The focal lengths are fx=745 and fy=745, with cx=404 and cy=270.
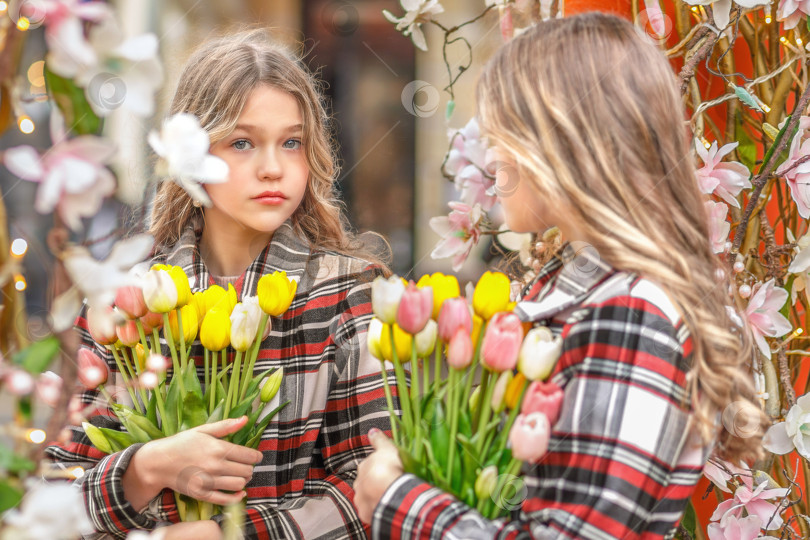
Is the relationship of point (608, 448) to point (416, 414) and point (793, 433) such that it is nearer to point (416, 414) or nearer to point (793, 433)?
point (416, 414)

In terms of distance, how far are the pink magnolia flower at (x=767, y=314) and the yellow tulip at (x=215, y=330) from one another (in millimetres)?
646

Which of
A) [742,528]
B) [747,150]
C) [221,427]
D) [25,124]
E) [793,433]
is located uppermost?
[25,124]

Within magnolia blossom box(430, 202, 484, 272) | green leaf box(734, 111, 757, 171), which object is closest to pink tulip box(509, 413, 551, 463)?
magnolia blossom box(430, 202, 484, 272)

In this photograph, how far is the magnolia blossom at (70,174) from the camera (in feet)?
1.26

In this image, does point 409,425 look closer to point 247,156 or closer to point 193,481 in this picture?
point 193,481

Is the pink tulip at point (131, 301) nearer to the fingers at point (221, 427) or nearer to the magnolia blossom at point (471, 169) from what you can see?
the fingers at point (221, 427)

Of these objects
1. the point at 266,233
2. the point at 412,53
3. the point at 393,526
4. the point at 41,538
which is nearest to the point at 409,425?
the point at 393,526

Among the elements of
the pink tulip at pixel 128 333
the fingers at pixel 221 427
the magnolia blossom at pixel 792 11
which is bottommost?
the fingers at pixel 221 427

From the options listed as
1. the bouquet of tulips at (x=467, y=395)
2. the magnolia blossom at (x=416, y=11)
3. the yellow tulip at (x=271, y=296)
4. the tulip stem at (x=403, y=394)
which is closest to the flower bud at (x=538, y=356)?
the bouquet of tulips at (x=467, y=395)

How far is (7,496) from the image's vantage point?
15.2 inches

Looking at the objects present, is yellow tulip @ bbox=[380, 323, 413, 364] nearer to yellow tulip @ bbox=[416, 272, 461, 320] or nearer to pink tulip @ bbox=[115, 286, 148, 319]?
yellow tulip @ bbox=[416, 272, 461, 320]

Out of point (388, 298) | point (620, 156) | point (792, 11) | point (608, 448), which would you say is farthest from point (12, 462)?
point (792, 11)

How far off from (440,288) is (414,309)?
62mm

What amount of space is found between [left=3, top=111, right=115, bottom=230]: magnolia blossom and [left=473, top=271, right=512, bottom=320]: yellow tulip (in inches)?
14.3
